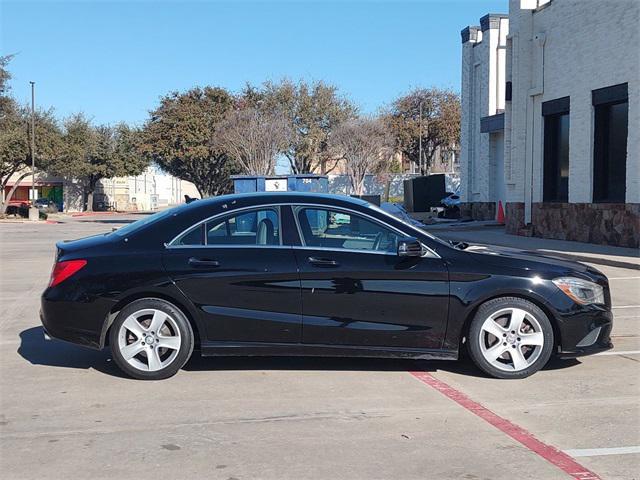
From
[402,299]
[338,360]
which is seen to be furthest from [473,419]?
[338,360]

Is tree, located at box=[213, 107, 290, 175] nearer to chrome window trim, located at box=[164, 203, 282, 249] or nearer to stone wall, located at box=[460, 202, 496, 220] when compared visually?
stone wall, located at box=[460, 202, 496, 220]

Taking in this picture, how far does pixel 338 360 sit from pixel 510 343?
1.72 meters

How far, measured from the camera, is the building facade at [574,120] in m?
19.6

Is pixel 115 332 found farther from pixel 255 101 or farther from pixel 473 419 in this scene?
pixel 255 101

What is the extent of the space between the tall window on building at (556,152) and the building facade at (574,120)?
33 millimetres

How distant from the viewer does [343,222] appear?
6453 mm

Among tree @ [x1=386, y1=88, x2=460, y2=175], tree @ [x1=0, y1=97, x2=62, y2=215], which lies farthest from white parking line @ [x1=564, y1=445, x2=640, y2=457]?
tree @ [x1=386, y1=88, x2=460, y2=175]

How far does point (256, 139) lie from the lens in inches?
1841

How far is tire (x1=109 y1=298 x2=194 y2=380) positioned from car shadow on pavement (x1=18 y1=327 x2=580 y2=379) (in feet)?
0.99

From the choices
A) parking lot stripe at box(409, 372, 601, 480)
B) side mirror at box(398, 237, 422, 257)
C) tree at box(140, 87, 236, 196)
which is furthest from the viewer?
tree at box(140, 87, 236, 196)

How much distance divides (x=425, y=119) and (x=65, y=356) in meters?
56.2

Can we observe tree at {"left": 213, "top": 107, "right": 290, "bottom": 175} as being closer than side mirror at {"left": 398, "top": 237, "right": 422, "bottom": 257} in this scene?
No

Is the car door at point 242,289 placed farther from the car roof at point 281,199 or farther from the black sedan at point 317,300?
the car roof at point 281,199

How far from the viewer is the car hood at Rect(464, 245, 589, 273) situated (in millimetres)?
6379
